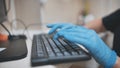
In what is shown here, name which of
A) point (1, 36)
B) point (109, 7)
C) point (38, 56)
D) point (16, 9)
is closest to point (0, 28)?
point (1, 36)

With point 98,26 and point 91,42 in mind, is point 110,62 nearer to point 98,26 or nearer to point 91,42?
point 91,42

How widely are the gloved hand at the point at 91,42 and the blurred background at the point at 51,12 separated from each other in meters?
0.63

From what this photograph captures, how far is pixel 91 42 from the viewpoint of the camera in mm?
711

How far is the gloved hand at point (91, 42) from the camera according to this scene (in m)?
0.70

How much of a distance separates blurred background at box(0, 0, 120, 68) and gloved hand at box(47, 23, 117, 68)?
63 cm

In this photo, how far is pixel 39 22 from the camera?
168 cm

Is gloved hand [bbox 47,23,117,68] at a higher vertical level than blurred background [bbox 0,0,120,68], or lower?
higher

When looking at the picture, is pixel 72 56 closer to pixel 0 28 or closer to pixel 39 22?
pixel 0 28

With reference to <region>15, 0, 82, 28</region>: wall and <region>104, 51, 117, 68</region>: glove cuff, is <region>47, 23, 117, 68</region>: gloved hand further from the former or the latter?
<region>15, 0, 82, 28</region>: wall

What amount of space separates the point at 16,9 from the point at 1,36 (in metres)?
0.58

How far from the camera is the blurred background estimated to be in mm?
1589

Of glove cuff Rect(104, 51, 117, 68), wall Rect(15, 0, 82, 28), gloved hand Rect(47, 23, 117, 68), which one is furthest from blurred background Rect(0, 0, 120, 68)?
glove cuff Rect(104, 51, 117, 68)

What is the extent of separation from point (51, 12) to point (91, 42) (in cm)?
115

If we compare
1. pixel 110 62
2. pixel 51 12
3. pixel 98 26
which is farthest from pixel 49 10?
pixel 110 62
